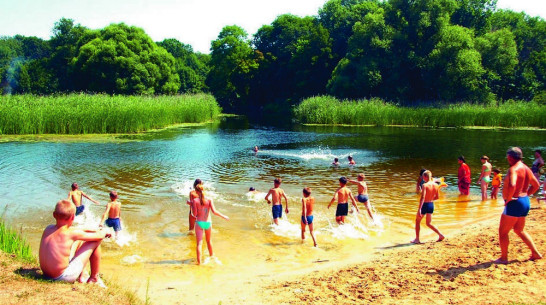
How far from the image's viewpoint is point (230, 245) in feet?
39.0

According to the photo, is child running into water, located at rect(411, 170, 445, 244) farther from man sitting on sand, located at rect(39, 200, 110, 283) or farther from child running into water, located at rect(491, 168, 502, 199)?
man sitting on sand, located at rect(39, 200, 110, 283)

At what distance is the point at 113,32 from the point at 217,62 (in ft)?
96.2

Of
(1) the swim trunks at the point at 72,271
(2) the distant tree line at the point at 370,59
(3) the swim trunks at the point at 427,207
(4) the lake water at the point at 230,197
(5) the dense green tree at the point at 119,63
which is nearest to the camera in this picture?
(1) the swim trunks at the point at 72,271

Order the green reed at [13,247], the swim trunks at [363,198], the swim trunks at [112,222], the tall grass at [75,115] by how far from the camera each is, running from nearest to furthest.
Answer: the green reed at [13,247] → the swim trunks at [112,222] → the swim trunks at [363,198] → the tall grass at [75,115]

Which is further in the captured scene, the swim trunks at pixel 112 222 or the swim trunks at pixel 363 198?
the swim trunks at pixel 363 198

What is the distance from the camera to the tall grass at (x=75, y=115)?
34.1 m

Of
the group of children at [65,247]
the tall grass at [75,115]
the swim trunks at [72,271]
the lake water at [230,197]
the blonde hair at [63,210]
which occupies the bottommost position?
the lake water at [230,197]

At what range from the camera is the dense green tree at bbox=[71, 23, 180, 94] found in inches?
2486

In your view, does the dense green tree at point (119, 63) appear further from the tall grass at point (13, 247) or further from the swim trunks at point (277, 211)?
the tall grass at point (13, 247)

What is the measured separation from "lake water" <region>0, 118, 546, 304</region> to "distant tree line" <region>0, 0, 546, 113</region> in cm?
2594

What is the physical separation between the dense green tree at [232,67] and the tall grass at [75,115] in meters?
44.9

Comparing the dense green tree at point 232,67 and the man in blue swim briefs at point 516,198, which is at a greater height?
the dense green tree at point 232,67

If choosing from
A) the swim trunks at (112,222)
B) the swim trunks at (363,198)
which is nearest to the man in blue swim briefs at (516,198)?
the swim trunks at (363,198)

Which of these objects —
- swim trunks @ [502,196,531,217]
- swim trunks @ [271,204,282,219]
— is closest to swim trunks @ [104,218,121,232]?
swim trunks @ [271,204,282,219]
